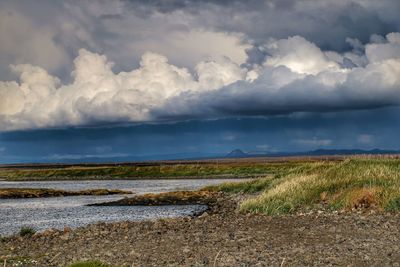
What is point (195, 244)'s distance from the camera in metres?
22.0

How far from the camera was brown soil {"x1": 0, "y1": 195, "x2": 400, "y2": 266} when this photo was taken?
731 inches

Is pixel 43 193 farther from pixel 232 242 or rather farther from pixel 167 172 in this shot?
pixel 167 172

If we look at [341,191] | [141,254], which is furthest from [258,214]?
[141,254]

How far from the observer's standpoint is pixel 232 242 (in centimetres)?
2197

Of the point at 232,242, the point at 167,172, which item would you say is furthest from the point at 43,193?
the point at 167,172

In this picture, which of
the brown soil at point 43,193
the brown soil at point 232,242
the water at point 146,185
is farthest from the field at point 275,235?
the water at point 146,185

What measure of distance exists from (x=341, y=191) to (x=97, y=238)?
53.1 ft

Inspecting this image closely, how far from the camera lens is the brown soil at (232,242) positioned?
18.6m

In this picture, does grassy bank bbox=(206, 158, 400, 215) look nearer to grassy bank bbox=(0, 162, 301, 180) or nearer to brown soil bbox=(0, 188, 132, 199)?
brown soil bbox=(0, 188, 132, 199)

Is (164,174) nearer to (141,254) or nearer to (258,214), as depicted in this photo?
(258,214)

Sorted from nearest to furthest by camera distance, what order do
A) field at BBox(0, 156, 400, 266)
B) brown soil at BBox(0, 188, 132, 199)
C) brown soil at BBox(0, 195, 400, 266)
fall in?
brown soil at BBox(0, 195, 400, 266) → field at BBox(0, 156, 400, 266) → brown soil at BBox(0, 188, 132, 199)

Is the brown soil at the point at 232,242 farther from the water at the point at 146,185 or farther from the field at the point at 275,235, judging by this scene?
the water at the point at 146,185

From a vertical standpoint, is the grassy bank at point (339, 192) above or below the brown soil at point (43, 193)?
above

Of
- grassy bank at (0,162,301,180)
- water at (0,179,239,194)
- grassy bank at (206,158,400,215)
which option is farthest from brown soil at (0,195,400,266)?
grassy bank at (0,162,301,180)
